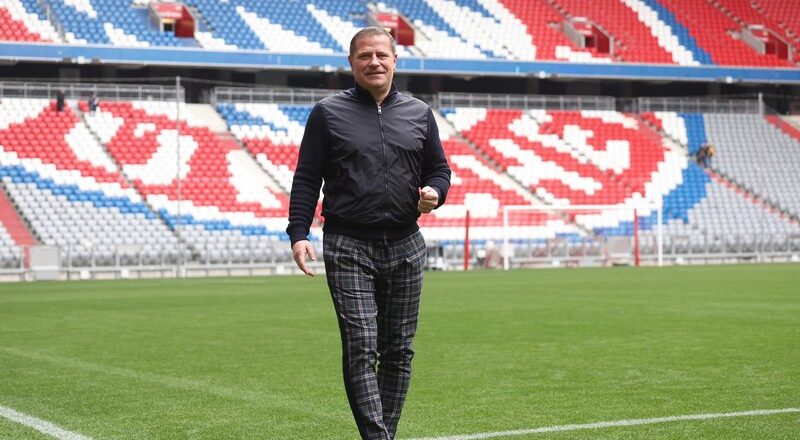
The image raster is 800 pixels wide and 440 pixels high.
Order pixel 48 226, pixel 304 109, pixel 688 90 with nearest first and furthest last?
pixel 48 226 → pixel 304 109 → pixel 688 90

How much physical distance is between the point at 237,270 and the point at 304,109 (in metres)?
10.9

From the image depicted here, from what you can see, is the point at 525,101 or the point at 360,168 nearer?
the point at 360,168

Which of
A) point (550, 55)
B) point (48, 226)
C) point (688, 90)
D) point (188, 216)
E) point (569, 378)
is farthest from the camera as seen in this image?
point (688, 90)

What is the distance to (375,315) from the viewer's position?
555 cm

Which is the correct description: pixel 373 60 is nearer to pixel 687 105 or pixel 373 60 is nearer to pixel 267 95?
pixel 267 95

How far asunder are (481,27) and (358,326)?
46406 millimetres

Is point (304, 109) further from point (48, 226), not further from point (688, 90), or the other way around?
point (688, 90)

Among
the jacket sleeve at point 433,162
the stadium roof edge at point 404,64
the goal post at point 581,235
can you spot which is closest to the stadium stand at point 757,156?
the stadium roof edge at point 404,64

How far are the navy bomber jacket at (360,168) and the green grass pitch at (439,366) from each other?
5.66ft

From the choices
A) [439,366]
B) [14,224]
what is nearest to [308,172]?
[439,366]

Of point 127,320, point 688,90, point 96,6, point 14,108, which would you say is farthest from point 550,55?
point 127,320

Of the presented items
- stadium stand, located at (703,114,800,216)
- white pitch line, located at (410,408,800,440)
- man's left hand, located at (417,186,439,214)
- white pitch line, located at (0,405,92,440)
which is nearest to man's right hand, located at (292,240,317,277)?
man's left hand, located at (417,186,439,214)

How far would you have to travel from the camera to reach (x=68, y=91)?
43.2 m

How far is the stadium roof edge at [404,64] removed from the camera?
42.3 metres
